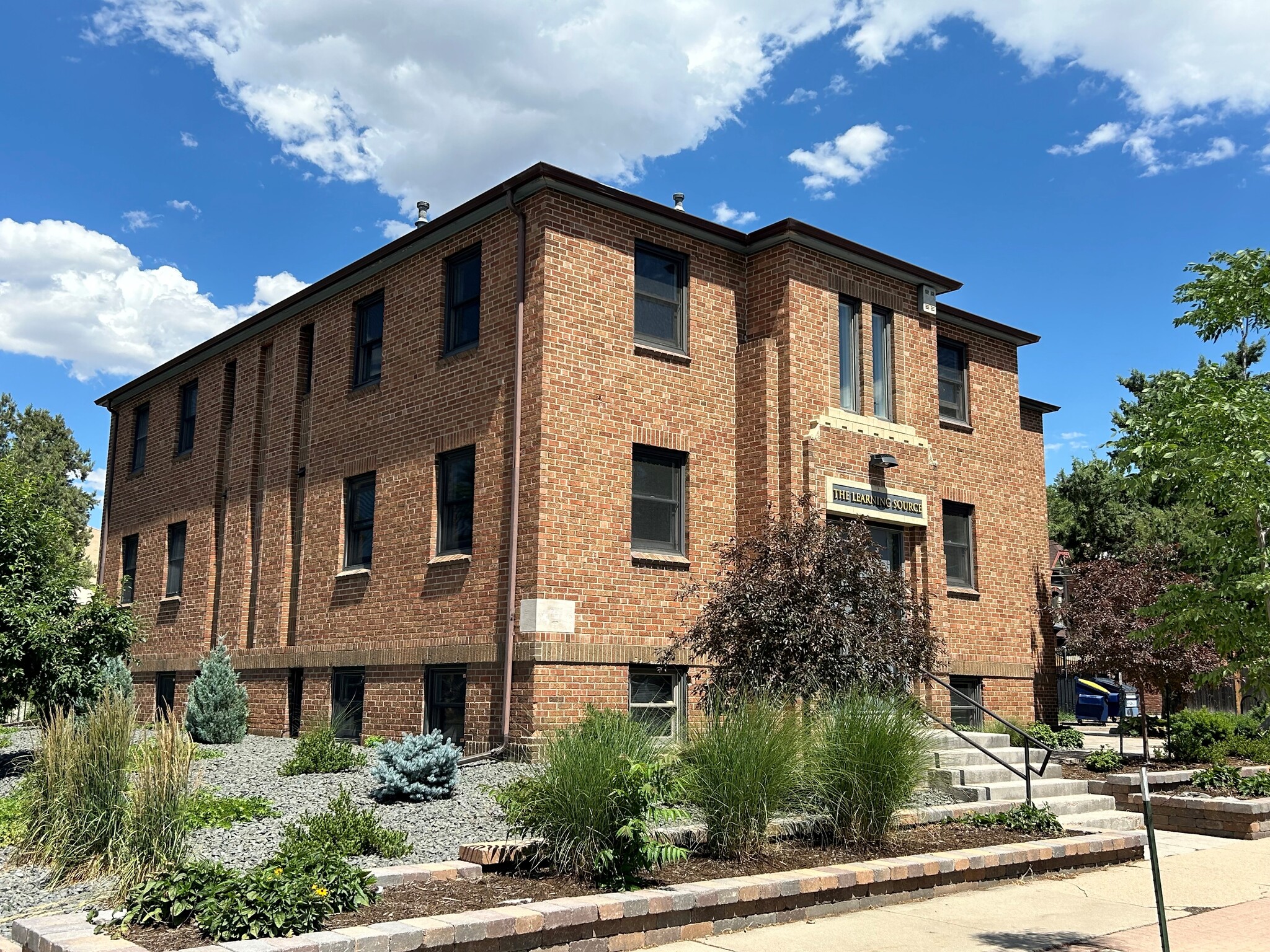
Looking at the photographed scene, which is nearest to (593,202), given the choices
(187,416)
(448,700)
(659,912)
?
(448,700)

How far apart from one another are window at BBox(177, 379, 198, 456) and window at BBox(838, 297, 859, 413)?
14.4 m

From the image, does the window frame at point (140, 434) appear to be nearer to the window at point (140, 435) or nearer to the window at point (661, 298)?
the window at point (140, 435)

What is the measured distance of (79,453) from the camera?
2265 inches

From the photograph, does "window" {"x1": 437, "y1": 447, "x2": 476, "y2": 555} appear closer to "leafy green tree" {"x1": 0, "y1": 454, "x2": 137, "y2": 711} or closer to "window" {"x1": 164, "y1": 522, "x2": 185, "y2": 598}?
"leafy green tree" {"x1": 0, "y1": 454, "x2": 137, "y2": 711}

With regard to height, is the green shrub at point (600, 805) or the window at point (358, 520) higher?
the window at point (358, 520)

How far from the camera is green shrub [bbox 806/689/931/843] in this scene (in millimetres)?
9617

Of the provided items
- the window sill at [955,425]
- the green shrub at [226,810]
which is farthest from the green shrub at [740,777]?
the window sill at [955,425]

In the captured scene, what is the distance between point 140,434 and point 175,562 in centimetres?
441

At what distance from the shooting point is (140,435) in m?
26.9

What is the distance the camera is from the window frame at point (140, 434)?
26.5 metres

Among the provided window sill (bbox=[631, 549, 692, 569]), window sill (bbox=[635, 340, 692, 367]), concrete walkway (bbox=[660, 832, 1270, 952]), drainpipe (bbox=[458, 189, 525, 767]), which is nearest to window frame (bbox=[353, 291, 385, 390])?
drainpipe (bbox=[458, 189, 525, 767])

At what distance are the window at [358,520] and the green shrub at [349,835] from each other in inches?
376

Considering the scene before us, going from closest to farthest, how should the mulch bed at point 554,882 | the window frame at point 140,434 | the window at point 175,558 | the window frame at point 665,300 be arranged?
1. the mulch bed at point 554,882
2. the window frame at point 665,300
3. the window at point 175,558
4. the window frame at point 140,434

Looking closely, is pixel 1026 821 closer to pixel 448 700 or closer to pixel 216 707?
pixel 448 700
